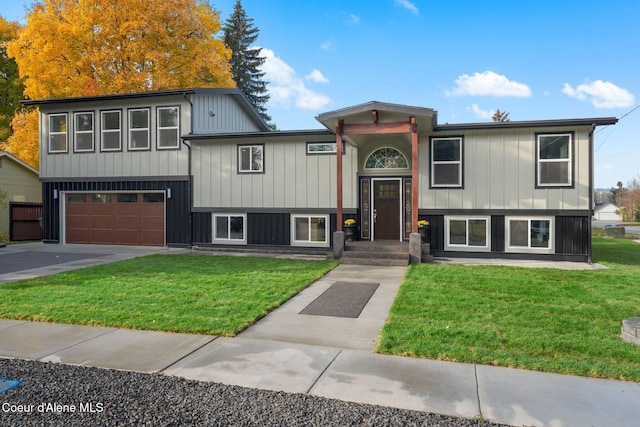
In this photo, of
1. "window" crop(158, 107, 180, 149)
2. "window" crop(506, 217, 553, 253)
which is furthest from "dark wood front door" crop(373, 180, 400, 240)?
"window" crop(158, 107, 180, 149)

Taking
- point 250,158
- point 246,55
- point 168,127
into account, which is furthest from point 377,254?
point 246,55

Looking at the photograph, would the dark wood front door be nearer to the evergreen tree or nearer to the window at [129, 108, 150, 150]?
the window at [129, 108, 150, 150]

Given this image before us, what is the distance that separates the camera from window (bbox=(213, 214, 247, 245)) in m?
14.3

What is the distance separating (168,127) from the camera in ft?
49.4

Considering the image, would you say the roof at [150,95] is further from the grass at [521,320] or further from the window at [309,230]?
the grass at [521,320]

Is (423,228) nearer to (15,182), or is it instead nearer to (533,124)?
(533,124)

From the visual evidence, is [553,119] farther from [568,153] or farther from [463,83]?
[463,83]

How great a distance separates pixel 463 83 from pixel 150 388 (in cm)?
3217

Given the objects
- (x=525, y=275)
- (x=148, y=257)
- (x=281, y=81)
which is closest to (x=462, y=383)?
(x=525, y=275)

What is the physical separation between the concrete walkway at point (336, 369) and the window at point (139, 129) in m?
10.6

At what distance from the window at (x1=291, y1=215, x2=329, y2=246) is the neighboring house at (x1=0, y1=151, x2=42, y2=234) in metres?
13.3

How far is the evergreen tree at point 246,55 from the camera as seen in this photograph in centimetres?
3741

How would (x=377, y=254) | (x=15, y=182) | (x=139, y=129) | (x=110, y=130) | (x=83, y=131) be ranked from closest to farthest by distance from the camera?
(x=377, y=254) → (x=139, y=129) → (x=110, y=130) → (x=83, y=131) → (x=15, y=182)

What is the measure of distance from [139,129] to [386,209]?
9.39m
